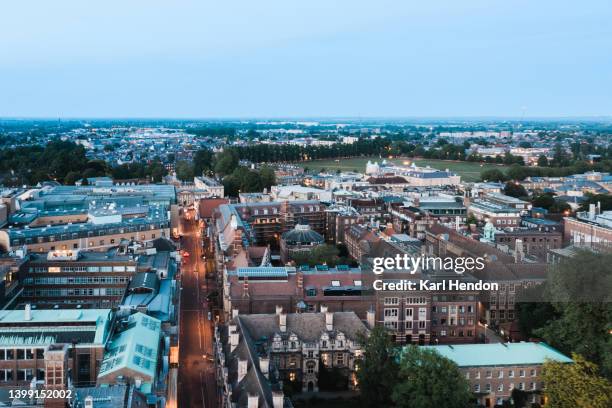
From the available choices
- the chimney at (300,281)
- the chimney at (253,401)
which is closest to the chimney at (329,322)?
the chimney at (300,281)

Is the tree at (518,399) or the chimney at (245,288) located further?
the chimney at (245,288)

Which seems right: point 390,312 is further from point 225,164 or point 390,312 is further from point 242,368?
point 225,164

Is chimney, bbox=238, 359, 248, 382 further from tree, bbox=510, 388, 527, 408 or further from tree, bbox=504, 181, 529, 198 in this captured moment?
tree, bbox=504, 181, 529, 198

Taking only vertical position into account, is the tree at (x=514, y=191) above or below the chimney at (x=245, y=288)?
below

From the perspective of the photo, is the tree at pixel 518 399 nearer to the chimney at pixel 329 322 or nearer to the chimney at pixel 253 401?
the chimney at pixel 329 322

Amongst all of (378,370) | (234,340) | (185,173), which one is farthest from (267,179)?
(378,370)

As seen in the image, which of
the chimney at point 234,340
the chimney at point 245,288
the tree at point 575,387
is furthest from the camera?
the chimney at point 245,288
